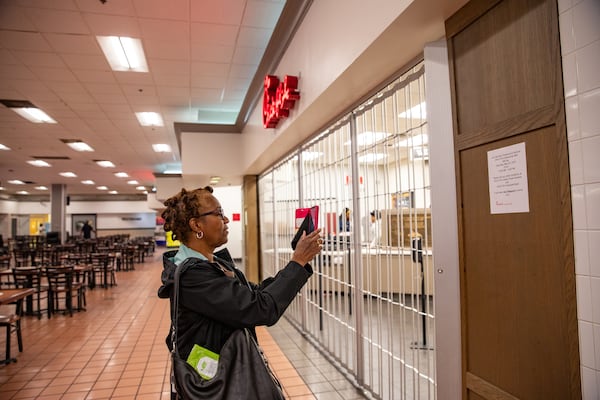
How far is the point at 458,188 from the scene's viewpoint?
6.41 feet

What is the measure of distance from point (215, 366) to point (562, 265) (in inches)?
48.8

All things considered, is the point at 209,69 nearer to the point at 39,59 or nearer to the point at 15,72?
the point at 39,59

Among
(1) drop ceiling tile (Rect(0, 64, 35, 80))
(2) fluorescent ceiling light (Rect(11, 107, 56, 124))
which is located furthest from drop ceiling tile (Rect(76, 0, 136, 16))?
(2) fluorescent ceiling light (Rect(11, 107, 56, 124))

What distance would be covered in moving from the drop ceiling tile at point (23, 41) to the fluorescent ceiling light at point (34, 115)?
275 cm

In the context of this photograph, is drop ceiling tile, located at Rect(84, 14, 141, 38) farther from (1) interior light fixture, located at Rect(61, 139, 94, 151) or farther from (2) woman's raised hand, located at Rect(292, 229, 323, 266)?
(1) interior light fixture, located at Rect(61, 139, 94, 151)

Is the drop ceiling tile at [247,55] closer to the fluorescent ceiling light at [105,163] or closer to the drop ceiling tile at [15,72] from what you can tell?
the drop ceiling tile at [15,72]

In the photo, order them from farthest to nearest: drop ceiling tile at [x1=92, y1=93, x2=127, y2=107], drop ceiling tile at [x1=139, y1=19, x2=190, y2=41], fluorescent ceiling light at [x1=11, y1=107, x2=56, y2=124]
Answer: fluorescent ceiling light at [x1=11, y1=107, x2=56, y2=124]
drop ceiling tile at [x1=92, y1=93, x2=127, y2=107]
drop ceiling tile at [x1=139, y1=19, x2=190, y2=41]

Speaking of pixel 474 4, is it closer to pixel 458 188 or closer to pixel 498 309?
pixel 458 188

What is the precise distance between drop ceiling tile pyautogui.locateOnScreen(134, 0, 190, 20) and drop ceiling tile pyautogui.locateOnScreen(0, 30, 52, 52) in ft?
4.73

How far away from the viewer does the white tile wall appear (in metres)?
1.24

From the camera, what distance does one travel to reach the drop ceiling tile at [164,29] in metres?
4.44

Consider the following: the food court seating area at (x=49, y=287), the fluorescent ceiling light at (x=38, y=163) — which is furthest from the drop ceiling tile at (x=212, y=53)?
the fluorescent ceiling light at (x=38, y=163)

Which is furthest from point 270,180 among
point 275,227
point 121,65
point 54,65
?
point 54,65

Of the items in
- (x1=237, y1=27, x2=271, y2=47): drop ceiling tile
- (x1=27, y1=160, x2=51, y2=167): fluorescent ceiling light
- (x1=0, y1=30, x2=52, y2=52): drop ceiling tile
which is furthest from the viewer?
(x1=27, y1=160, x2=51, y2=167): fluorescent ceiling light
